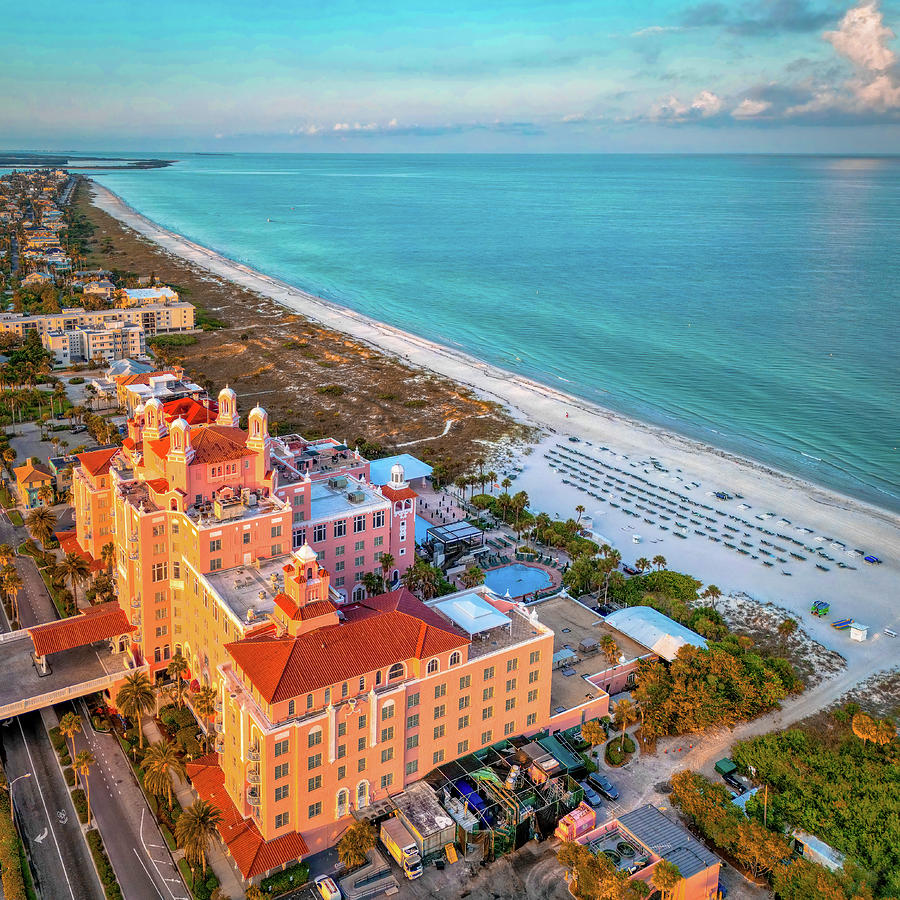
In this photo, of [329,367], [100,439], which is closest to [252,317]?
[329,367]

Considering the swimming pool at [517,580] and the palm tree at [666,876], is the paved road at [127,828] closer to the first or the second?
the palm tree at [666,876]

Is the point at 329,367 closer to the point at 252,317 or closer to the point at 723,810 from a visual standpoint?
the point at 252,317

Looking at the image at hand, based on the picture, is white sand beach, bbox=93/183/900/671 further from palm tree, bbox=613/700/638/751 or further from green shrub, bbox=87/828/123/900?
green shrub, bbox=87/828/123/900

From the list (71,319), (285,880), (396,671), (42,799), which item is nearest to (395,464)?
(396,671)

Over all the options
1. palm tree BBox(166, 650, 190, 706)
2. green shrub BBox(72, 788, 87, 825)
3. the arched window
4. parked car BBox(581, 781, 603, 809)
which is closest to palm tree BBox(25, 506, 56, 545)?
palm tree BBox(166, 650, 190, 706)

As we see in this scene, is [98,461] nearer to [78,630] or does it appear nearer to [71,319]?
[78,630]

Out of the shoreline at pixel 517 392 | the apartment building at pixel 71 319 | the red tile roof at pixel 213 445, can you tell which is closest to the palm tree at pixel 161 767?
the red tile roof at pixel 213 445
